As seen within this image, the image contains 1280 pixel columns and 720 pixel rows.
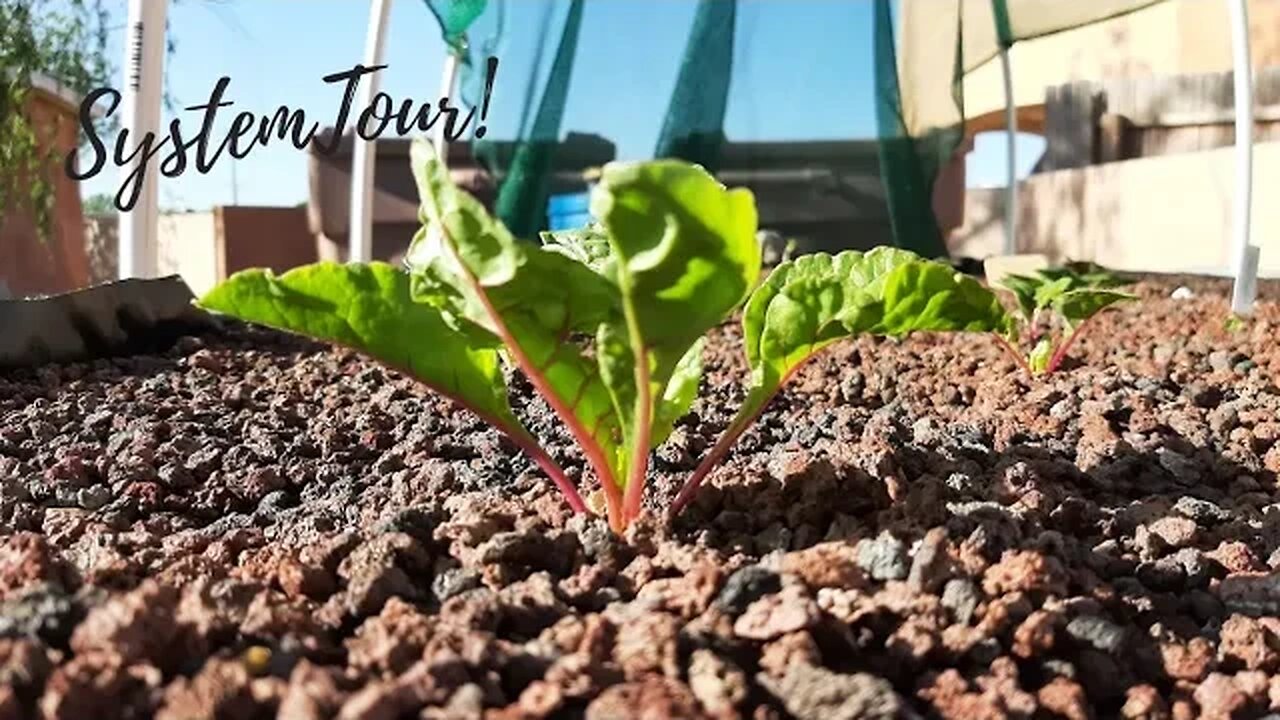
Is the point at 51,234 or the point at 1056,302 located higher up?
the point at 51,234

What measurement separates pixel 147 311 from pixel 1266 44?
24.1ft

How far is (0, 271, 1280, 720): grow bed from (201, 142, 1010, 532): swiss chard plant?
0.09 m

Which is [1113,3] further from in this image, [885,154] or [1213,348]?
[1213,348]

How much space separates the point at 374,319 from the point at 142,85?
192 cm

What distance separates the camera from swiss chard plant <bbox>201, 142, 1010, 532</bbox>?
0.77 m

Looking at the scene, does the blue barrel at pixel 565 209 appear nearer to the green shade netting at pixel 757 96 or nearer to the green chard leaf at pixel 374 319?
the green shade netting at pixel 757 96

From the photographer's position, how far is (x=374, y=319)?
3.10ft

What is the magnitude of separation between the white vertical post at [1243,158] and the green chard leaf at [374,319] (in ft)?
8.70

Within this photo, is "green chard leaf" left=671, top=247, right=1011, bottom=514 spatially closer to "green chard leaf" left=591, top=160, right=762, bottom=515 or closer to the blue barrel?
"green chard leaf" left=591, top=160, right=762, bottom=515

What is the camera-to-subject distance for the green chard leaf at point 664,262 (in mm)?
737

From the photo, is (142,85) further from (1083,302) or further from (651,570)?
(651,570)

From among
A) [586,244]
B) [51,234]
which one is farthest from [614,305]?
[51,234]

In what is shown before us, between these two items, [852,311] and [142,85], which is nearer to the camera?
[852,311]

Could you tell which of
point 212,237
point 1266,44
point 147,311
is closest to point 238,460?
point 147,311
